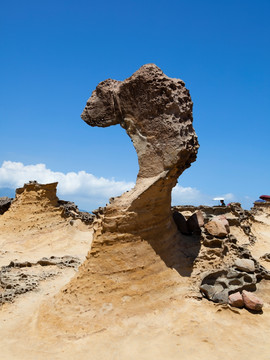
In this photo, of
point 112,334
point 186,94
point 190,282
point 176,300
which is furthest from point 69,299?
point 186,94

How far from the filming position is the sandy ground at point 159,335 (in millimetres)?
4176

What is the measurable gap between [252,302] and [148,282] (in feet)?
6.17

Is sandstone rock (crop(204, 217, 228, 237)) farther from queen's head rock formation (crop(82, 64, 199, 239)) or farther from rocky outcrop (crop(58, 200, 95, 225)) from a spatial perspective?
rocky outcrop (crop(58, 200, 95, 225))

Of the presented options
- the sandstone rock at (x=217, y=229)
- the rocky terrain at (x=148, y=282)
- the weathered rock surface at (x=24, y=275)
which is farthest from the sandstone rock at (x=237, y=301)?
the weathered rock surface at (x=24, y=275)

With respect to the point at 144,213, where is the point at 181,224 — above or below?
below

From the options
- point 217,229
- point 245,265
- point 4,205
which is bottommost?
point 245,265

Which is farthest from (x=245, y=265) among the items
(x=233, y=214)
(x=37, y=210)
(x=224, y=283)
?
(x=37, y=210)

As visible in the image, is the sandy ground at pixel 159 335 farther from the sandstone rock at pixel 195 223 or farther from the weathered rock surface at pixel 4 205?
the weathered rock surface at pixel 4 205

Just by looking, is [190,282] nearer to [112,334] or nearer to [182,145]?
[112,334]

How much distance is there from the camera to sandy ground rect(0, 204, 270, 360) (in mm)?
4176

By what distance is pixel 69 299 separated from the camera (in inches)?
213

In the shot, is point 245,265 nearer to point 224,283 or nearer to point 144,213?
point 224,283

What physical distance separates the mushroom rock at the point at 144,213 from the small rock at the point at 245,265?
113 centimetres

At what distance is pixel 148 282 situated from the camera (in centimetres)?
550
